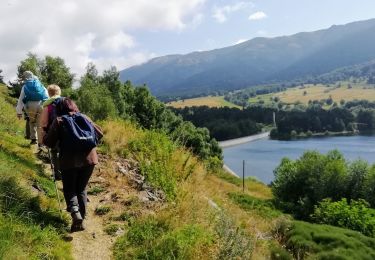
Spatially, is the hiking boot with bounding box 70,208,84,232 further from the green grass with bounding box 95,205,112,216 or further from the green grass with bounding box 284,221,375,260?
the green grass with bounding box 284,221,375,260

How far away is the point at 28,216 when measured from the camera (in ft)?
21.5

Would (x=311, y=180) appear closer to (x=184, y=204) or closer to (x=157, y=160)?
(x=157, y=160)

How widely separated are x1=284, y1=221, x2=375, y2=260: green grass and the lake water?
8774cm

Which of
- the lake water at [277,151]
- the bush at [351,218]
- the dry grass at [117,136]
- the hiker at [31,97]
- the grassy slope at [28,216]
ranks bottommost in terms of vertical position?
the lake water at [277,151]

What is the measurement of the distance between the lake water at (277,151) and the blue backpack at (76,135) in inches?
3711

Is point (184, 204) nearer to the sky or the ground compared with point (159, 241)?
nearer to the sky

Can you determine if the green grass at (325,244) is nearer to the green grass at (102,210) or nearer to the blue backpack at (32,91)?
the green grass at (102,210)

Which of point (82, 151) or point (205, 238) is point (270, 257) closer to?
point (205, 238)

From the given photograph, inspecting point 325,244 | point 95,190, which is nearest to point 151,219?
point 95,190

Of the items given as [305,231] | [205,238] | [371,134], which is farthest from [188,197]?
[371,134]

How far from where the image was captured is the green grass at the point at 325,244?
1027 cm

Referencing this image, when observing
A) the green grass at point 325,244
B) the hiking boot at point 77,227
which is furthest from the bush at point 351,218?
the hiking boot at point 77,227

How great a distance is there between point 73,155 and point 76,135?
0.33 meters

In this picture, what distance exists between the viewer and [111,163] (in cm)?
1079
